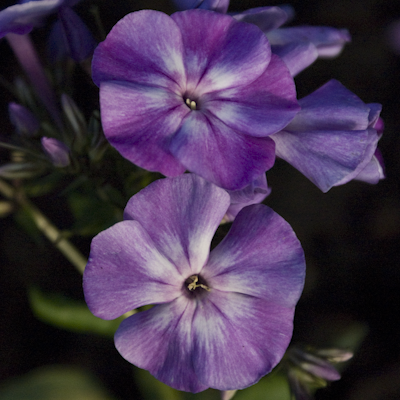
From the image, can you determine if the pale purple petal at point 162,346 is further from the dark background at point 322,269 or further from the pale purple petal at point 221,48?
the dark background at point 322,269

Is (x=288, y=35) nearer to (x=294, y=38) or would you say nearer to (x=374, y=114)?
(x=294, y=38)

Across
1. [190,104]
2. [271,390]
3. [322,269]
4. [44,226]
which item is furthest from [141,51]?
[322,269]

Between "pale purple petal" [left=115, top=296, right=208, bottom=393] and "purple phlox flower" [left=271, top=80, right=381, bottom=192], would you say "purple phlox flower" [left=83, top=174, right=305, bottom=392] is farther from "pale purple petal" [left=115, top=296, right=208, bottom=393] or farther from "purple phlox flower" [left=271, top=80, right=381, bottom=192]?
"purple phlox flower" [left=271, top=80, right=381, bottom=192]

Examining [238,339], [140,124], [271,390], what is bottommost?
[271,390]

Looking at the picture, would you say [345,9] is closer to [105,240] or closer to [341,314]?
[341,314]

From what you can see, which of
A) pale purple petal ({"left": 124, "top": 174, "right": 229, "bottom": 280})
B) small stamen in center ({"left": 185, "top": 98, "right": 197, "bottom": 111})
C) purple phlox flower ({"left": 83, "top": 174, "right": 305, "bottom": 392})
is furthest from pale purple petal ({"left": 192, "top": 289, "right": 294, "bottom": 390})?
small stamen in center ({"left": 185, "top": 98, "right": 197, "bottom": 111})

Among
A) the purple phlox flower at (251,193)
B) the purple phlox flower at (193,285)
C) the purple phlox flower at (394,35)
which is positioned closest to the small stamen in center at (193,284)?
the purple phlox flower at (193,285)
